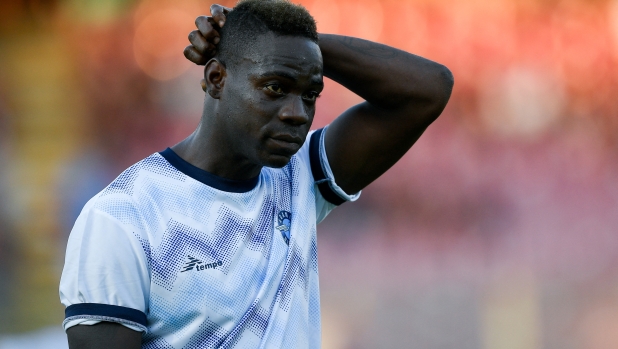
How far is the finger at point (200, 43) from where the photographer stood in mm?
2064

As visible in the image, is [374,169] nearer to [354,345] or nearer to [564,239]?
[354,345]

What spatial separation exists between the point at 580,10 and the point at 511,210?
1.67 metres

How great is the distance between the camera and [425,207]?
5.14m

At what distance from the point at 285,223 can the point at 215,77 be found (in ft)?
1.60

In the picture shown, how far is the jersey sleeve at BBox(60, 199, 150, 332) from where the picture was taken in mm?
1661

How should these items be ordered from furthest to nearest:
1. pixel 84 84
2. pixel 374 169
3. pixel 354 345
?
pixel 84 84 → pixel 354 345 → pixel 374 169

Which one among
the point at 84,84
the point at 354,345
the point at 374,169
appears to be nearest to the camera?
the point at 374,169

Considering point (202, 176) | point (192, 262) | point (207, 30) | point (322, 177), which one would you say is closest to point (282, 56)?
point (207, 30)

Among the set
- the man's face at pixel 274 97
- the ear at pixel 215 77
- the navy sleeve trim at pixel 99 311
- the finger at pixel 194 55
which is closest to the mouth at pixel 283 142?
the man's face at pixel 274 97

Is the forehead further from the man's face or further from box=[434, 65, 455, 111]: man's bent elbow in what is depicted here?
box=[434, 65, 455, 111]: man's bent elbow

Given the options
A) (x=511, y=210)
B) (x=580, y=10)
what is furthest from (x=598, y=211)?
(x=580, y=10)

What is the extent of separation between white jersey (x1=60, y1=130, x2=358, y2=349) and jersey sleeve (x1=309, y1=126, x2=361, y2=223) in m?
0.18

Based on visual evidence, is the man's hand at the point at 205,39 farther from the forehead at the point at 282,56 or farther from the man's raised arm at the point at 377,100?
the man's raised arm at the point at 377,100

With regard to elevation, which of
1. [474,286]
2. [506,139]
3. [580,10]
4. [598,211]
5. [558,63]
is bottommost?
[474,286]
